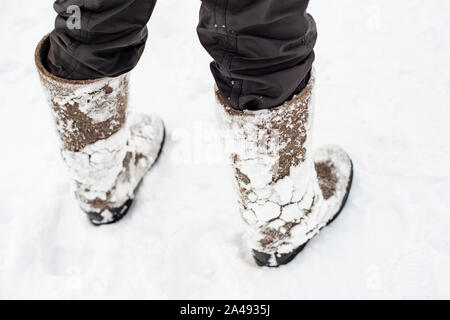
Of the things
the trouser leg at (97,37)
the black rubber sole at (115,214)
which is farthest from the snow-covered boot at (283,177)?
the black rubber sole at (115,214)

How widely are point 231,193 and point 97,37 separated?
0.65m

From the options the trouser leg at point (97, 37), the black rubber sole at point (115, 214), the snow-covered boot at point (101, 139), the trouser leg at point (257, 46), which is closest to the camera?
the trouser leg at point (257, 46)

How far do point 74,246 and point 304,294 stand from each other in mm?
678

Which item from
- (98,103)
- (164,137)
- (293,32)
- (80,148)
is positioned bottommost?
(164,137)

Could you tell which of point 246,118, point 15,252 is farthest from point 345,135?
point 15,252

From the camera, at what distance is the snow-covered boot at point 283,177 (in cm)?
90

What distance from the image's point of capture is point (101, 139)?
1146 mm

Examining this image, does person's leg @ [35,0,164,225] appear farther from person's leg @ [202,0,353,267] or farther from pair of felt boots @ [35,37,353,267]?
person's leg @ [202,0,353,267]

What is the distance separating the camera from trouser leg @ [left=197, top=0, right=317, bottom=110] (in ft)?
2.40

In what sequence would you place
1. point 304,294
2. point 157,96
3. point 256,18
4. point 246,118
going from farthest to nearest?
point 157,96
point 304,294
point 246,118
point 256,18

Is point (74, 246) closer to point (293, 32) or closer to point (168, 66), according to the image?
point (168, 66)

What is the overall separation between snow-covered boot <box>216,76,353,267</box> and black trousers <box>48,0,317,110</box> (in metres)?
0.04

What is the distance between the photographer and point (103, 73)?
0.97 m

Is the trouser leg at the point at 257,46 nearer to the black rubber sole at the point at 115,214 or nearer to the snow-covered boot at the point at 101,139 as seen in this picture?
the snow-covered boot at the point at 101,139
